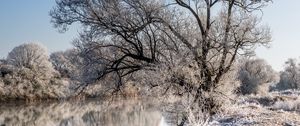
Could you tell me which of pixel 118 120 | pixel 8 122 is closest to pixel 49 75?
pixel 8 122

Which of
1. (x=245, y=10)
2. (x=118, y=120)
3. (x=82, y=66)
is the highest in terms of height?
(x=245, y=10)

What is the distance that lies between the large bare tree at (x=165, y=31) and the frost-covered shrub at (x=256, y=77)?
29.7m

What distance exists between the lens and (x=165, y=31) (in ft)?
63.4

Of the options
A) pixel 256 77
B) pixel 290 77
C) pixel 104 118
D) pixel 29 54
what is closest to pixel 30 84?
pixel 104 118

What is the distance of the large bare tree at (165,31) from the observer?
18.8 metres

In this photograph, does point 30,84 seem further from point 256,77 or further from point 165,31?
point 165,31

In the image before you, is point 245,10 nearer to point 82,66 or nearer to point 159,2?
point 159,2

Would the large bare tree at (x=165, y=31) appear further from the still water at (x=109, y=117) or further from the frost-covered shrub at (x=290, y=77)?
the frost-covered shrub at (x=290, y=77)

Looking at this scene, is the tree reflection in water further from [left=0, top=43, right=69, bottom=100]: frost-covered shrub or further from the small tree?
the small tree

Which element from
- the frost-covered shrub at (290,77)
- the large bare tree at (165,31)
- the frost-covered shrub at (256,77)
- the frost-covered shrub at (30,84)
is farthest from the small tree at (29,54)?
the large bare tree at (165,31)

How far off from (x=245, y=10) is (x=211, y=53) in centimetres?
224

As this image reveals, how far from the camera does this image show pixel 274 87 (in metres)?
73.6

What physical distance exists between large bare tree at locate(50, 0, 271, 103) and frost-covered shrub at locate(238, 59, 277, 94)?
2967 centimetres

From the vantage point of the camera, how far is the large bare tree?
1881cm
